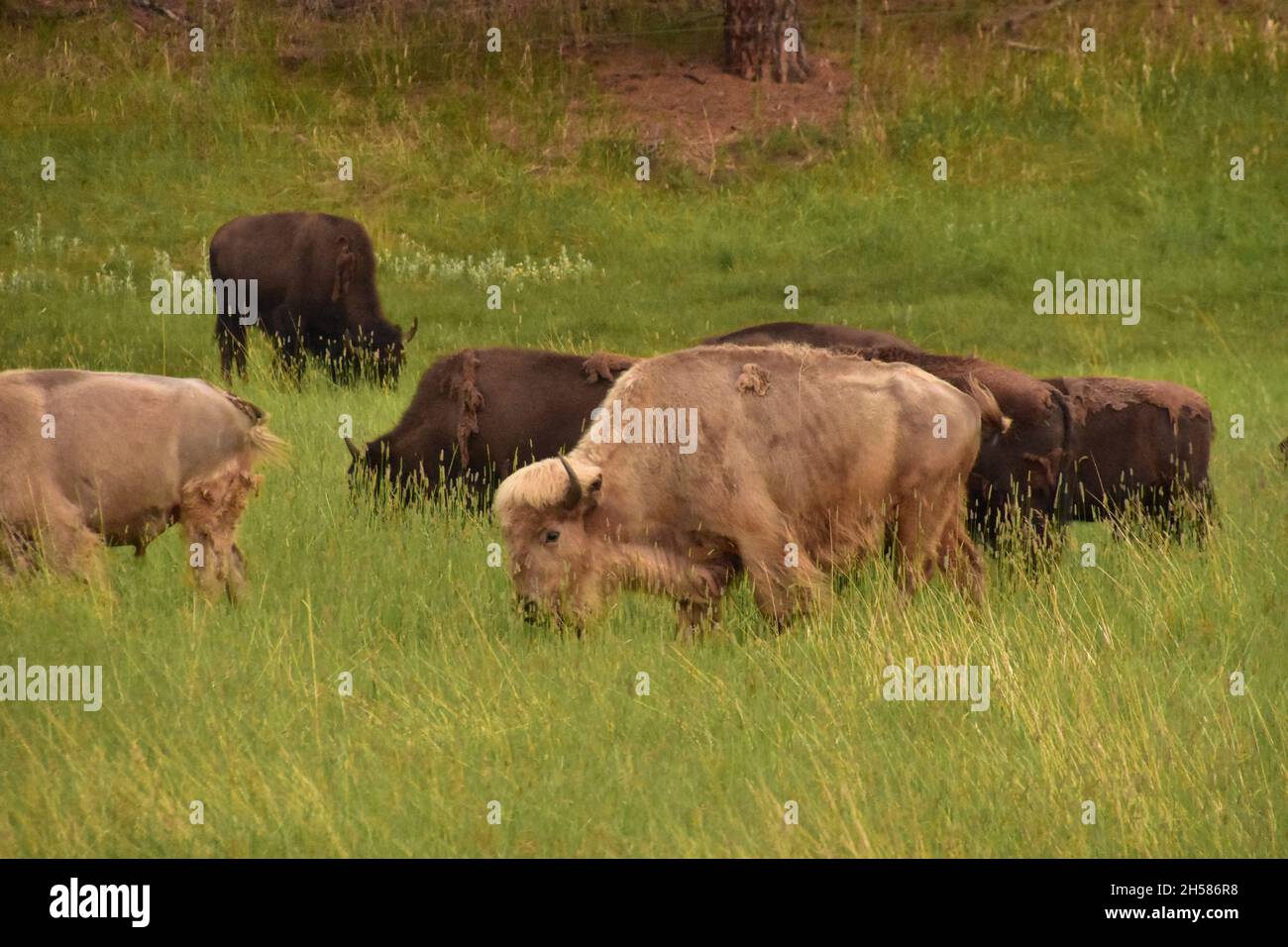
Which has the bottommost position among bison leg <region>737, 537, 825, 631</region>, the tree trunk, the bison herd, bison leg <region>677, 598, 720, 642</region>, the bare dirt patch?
bison leg <region>677, 598, 720, 642</region>

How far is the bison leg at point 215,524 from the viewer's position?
7.99m

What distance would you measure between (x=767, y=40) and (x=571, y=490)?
58.9 ft

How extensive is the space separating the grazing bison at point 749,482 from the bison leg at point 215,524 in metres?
1.52

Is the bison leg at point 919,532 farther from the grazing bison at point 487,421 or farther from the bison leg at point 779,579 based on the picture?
the grazing bison at point 487,421

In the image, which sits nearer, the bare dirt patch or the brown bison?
the brown bison

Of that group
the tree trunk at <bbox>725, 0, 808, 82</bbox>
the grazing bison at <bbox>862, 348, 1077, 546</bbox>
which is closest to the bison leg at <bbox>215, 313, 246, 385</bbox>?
the grazing bison at <bbox>862, 348, 1077, 546</bbox>

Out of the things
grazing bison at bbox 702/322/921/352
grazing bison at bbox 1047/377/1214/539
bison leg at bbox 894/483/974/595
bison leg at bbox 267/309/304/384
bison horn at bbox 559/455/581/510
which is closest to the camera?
bison horn at bbox 559/455/581/510

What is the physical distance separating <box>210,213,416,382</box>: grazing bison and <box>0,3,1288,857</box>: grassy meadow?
93 cm

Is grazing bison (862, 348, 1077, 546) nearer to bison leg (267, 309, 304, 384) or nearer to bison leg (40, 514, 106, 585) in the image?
bison leg (40, 514, 106, 585)

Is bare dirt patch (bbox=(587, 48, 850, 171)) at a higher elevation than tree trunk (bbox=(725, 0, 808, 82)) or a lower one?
lower

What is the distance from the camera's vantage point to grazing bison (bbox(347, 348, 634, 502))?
10023mm

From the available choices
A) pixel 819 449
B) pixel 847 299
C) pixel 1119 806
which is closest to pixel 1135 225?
pixel 847 299

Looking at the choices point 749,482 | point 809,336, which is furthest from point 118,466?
point 809,336

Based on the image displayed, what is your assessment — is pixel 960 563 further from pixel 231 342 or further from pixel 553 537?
pixel 231 342
